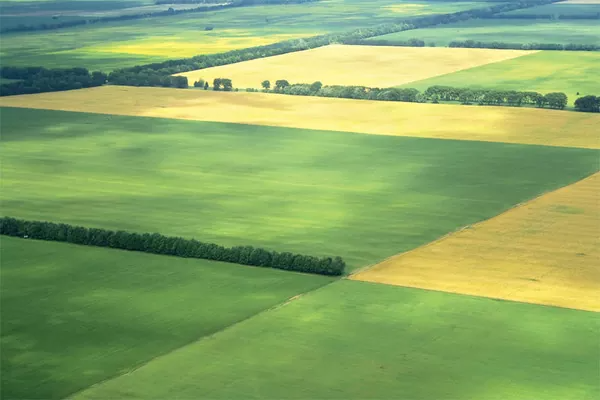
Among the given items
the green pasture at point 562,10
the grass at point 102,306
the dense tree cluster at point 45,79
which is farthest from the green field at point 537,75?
the grass at point 102,306

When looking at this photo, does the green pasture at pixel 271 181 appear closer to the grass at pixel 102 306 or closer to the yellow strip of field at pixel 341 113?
the yellow strip of field at pixel 341 113

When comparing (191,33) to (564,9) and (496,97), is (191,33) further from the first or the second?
(496,97)

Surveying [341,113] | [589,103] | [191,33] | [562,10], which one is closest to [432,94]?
[341,113]

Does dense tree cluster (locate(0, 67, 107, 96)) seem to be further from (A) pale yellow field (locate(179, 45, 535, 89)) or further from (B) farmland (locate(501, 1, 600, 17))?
(B) farmland (locate(501, 1, 600, 17))

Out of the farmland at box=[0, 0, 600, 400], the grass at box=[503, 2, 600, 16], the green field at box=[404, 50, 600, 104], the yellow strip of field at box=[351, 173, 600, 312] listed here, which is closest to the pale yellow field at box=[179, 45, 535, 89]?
the farmland at box=[0, 0, 600, 400]

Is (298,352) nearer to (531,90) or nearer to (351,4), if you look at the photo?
(531,90)
